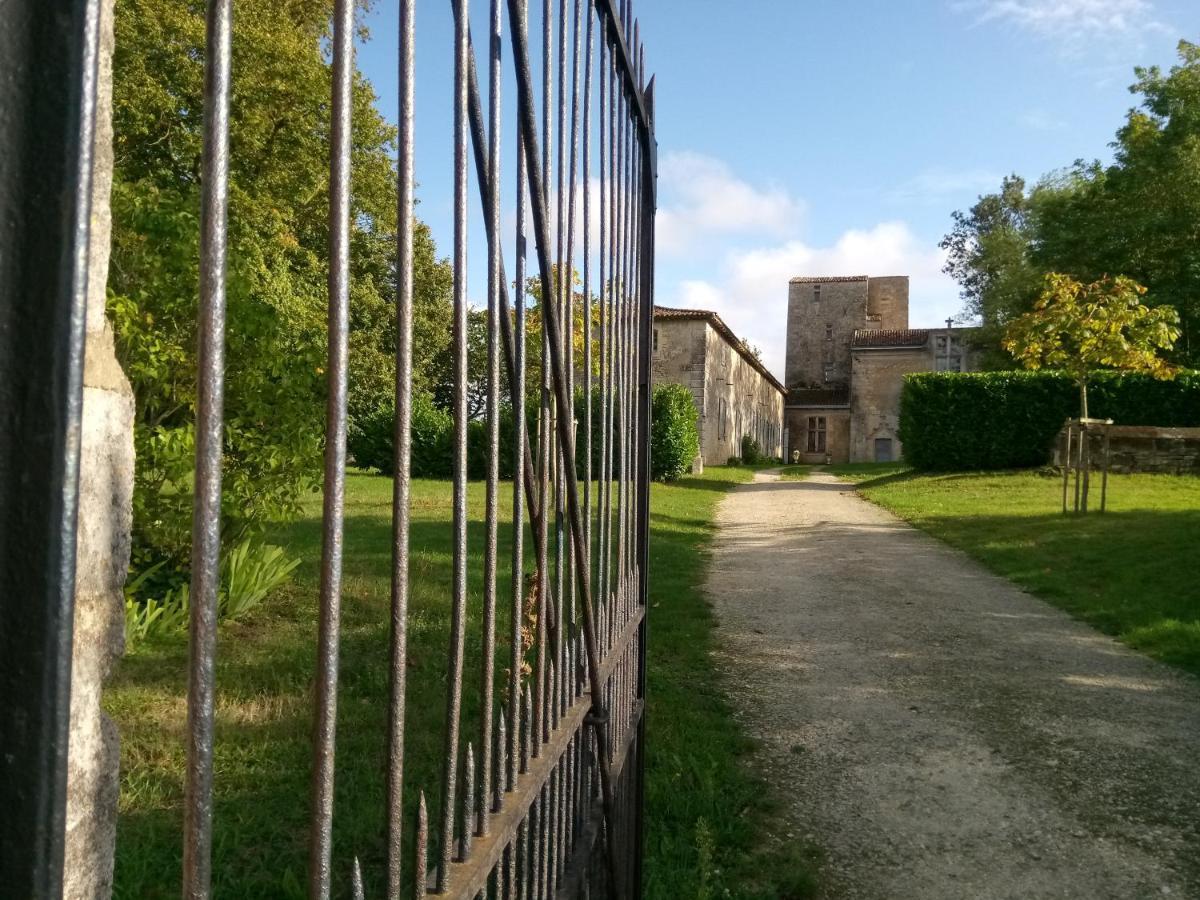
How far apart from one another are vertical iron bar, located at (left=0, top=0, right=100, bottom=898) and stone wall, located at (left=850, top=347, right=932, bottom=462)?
148 ft

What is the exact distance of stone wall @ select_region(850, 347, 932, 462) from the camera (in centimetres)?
4384

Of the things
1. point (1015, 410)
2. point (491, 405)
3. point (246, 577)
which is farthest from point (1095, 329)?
point (491, 405)

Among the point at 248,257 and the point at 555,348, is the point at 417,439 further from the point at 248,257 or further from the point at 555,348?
the point at 555,348

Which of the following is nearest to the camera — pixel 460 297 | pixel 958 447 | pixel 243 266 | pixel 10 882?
pixel 10 882

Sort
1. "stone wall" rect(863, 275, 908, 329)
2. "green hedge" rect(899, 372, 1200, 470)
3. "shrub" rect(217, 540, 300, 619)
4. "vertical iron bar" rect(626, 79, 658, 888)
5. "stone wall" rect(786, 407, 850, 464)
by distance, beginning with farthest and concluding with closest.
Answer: "stone wall" rect(863, 275, 908, 329), "stone wall" rect(786, 407, 850, 464), "green hedge" rect(899, 372, 1200, 470), "shrub" rect(217, 540, 300, 619), "vertical iron bar" rect(626, 79, 658, 888)

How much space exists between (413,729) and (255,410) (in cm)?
262

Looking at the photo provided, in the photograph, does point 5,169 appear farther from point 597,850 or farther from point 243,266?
point 243,266

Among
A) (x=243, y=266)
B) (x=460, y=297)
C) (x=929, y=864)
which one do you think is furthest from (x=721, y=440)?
(x=460, y=297)

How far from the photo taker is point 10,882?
1.69 ft

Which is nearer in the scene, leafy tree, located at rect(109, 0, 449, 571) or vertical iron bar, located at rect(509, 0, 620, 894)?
vertical iron bar, located at rect(509, 0, 620, 894)

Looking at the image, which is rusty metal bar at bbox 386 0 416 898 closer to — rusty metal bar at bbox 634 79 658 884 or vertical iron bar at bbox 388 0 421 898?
vertical iron bar at bbox 388 0 421 898

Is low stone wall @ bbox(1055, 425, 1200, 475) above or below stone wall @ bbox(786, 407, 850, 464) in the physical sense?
below

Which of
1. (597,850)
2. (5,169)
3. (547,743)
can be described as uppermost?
(5,169)

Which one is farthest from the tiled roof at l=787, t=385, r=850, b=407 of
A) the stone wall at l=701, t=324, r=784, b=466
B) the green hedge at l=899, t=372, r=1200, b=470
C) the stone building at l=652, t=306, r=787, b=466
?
the green hedge at l=899, t=372, r=1200, b=470
